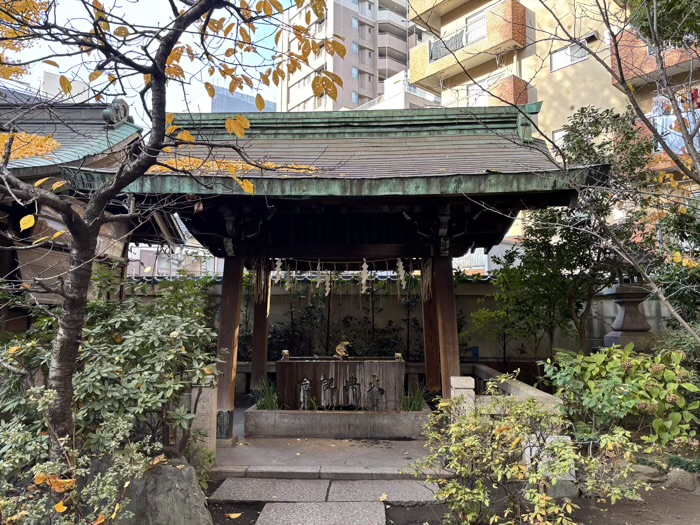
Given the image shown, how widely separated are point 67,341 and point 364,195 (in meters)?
3.44

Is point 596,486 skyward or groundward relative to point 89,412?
groundward

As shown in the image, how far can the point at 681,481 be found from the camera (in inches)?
222

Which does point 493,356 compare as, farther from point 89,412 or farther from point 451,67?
point 451,67

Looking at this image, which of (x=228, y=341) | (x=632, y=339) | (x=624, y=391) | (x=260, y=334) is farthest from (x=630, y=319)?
(x=228, y=341)

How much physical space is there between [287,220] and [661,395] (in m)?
5.51

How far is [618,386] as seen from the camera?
529cm

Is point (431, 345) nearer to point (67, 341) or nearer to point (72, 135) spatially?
point (67, 341)

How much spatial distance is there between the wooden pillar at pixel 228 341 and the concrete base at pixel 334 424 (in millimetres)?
602

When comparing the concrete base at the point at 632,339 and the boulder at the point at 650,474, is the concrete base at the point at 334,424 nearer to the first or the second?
the boulder at the point at 650,474

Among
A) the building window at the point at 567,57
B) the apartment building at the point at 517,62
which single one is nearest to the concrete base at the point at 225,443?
the apartment building at the point at 517,62

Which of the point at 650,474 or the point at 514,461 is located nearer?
Result: the point at 514,461

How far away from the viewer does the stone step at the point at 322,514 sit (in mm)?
4391

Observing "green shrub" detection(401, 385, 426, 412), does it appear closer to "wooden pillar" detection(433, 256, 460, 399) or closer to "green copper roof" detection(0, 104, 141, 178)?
"wooden pillar" detection(433, 256, 460, 399)

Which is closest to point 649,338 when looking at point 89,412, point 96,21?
point 89,412
